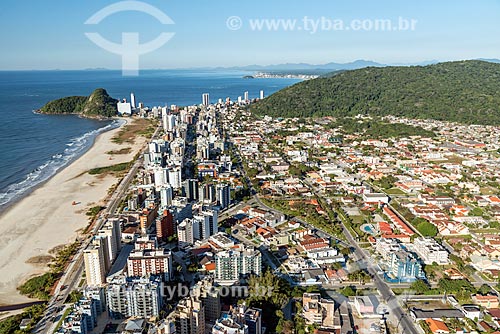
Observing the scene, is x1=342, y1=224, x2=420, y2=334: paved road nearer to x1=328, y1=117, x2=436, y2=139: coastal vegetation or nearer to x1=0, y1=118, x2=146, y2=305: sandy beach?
x1=0, y1=118, x2=146, y2=305: sandy beach

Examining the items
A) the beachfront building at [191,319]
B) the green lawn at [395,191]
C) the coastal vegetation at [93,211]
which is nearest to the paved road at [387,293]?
the beachfront building at [191,319]

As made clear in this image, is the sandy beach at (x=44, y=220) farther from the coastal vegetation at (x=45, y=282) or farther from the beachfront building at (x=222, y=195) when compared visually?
the beachfront building at (x=222, y=195)

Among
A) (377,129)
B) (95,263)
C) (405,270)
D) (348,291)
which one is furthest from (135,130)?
(405,270)

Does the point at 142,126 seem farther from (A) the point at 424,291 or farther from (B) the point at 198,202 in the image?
(A) the point at 424,291

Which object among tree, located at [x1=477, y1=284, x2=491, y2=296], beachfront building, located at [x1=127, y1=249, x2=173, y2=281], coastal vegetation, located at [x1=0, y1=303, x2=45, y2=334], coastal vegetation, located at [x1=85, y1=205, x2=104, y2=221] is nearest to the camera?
coastal vegetation, located at [x1=0, y1=303, x2=45, y2=334]

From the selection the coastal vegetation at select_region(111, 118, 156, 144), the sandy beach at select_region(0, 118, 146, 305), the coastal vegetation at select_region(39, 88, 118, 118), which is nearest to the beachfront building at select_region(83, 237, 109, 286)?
the sandy beach at select_region(0, 118, 146, 305)

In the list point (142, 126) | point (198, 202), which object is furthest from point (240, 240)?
point (142, 126)
